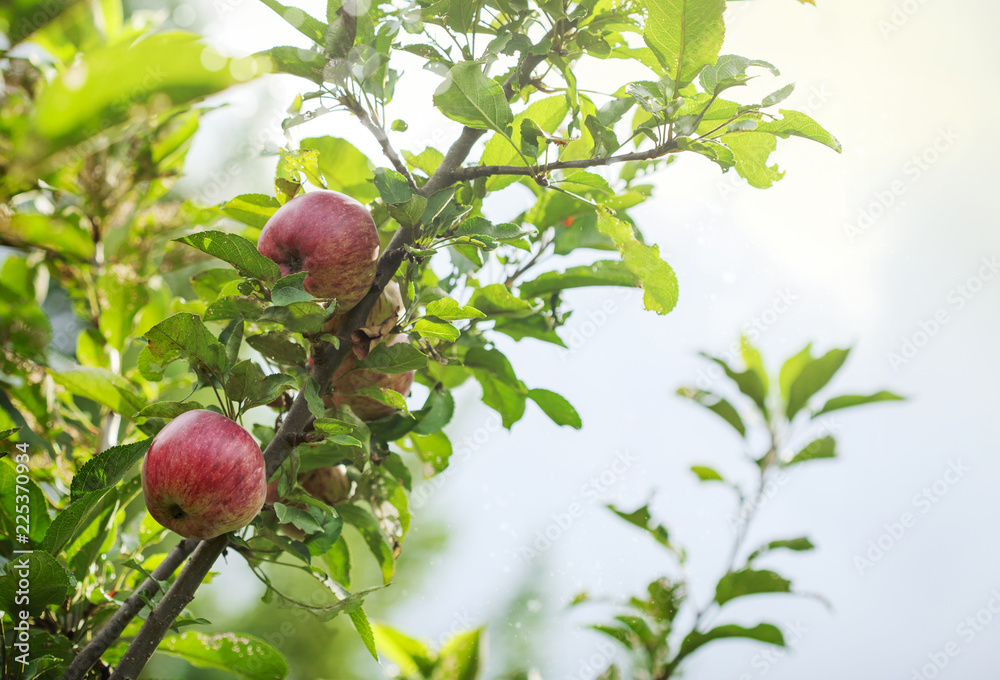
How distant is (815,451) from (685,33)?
1240 mm

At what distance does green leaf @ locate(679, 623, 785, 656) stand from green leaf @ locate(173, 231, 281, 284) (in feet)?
3.70

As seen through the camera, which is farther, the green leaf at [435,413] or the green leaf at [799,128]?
the green leaf at [435,413]

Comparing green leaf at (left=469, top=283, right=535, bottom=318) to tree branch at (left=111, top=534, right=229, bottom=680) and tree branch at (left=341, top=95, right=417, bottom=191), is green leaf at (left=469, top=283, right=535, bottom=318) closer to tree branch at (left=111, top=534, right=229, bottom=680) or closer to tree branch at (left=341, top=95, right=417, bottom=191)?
tree branch at (left=341, top=95, right=417, bottom=191)

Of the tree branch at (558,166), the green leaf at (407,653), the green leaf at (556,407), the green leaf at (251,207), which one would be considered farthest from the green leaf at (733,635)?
the green leaf at (251,207)

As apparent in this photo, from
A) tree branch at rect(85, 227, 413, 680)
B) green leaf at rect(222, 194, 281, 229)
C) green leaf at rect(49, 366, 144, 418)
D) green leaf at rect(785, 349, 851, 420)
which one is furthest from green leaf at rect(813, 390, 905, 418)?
green leaf at rect(49, 366, 144, 418)

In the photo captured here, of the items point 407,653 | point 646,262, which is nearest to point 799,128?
point 646,262

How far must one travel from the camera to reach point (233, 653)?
2.76 feet

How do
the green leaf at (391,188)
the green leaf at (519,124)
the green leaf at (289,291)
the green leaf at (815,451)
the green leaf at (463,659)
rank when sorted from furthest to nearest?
the green leaf at (815,451), the green leaf at (463,659), the green leaf at (519,124), the green leaf at (391,188), the green leaf at (289,291)

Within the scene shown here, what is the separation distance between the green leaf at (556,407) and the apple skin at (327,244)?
13.5 inches

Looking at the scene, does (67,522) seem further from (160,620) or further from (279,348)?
(279,348)

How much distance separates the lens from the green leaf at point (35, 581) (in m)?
0.69

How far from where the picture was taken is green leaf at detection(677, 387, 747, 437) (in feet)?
5.59

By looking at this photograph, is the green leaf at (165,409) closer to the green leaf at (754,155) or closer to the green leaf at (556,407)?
the green leaf at (556,407)

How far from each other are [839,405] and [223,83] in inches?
68.1
